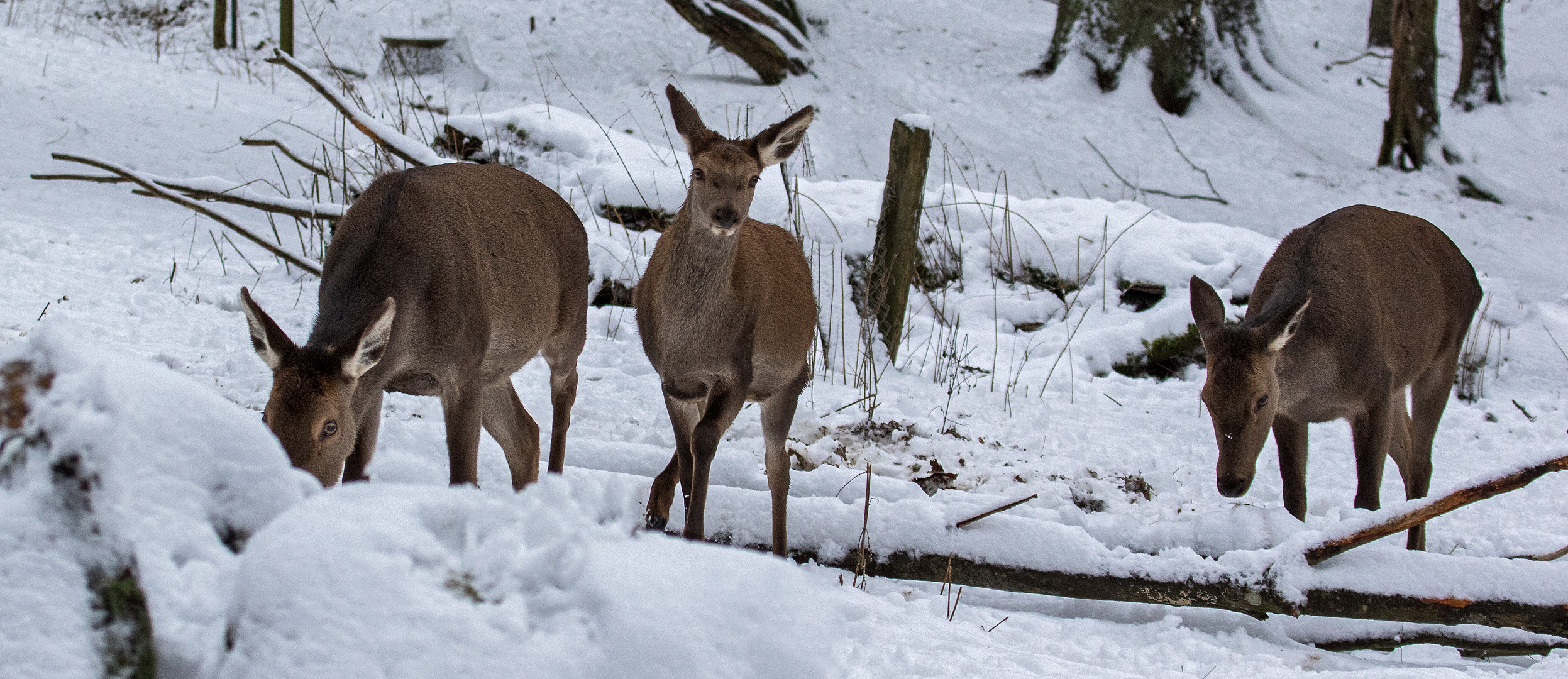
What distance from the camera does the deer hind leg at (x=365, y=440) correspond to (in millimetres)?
4234

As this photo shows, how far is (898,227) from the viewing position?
782 centimetres

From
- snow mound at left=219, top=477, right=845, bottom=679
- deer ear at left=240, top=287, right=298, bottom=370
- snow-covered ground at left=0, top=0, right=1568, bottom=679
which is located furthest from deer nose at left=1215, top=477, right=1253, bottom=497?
snow mound at left=219, top=477, right=845, bottom=679

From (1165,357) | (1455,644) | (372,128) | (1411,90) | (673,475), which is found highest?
(1411,90)

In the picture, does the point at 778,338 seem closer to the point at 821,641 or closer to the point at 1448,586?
the point at 1448,586

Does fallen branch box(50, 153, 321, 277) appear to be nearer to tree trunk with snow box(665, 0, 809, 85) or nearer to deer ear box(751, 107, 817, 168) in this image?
deer ear box(751, 107, 817, 168)

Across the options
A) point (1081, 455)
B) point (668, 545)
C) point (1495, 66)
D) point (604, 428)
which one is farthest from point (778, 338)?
point (1495, 66)

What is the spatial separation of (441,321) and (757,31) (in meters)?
11.6

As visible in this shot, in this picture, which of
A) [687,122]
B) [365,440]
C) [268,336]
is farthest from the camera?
[687,122]

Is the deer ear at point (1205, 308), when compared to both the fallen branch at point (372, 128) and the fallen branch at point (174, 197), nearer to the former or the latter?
the fallen branch at point (372, 128)

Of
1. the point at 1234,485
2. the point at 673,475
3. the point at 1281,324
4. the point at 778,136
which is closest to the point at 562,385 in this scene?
the point at 673,475

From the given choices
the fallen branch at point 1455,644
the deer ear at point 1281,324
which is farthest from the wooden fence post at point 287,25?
the fallen branch at point 1455,644

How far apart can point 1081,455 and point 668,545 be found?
18.1 feet

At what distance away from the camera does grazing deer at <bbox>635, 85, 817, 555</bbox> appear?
476 cm

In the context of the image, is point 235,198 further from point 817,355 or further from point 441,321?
point 817,355
